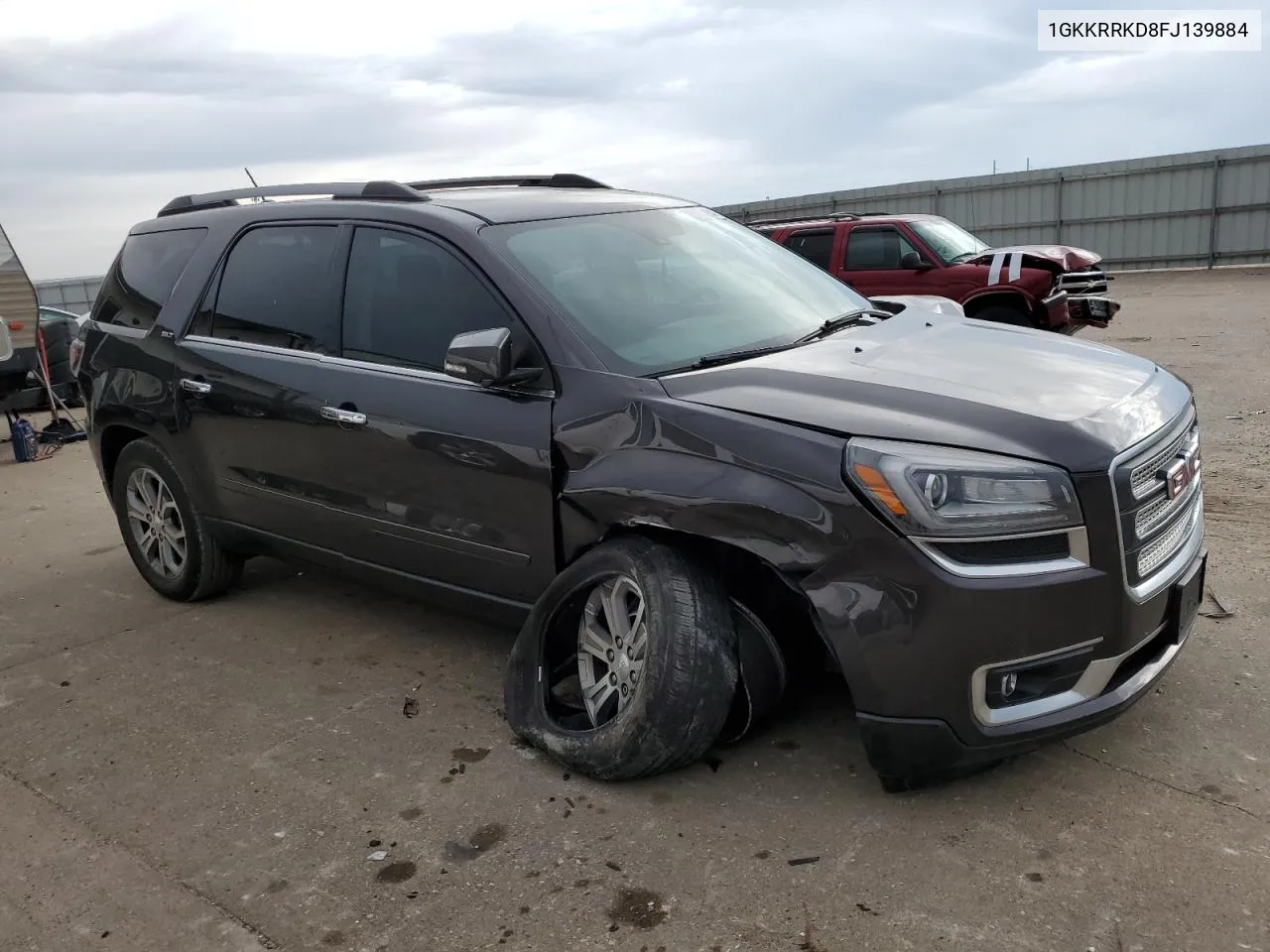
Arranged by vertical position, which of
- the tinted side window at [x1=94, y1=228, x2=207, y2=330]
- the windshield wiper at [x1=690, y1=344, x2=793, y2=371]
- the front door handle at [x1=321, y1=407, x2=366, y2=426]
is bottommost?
the front door handle at [x1=321, y1=407, x2=366, y2=426]

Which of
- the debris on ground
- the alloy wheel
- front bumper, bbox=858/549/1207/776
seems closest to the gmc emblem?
front bumper, bbox=858/549/1207/776

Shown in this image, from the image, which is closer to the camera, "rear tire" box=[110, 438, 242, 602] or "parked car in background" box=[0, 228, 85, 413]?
"rear tire" box=[110, 438, 242, 602]

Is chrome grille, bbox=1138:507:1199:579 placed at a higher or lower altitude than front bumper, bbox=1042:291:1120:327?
higher

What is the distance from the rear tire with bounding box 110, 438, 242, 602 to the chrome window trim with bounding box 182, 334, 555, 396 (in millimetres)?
688

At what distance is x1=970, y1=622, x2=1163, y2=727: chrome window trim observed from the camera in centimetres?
266

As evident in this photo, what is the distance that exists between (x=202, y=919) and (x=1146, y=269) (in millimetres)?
24771

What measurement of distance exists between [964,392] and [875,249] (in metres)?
9.11

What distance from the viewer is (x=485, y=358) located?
325cm

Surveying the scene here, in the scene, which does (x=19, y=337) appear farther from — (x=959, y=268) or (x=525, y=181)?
(x=959, y=268)

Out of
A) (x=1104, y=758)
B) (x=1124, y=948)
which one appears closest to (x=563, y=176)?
(x=1104, y=758)

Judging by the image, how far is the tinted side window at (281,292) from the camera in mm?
4074

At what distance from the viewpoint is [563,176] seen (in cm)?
480

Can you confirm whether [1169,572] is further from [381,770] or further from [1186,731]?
[381,770]

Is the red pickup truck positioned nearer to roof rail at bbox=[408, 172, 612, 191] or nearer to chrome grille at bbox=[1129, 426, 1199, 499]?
roof rail at bbox=[408, 172, 612, 191]
